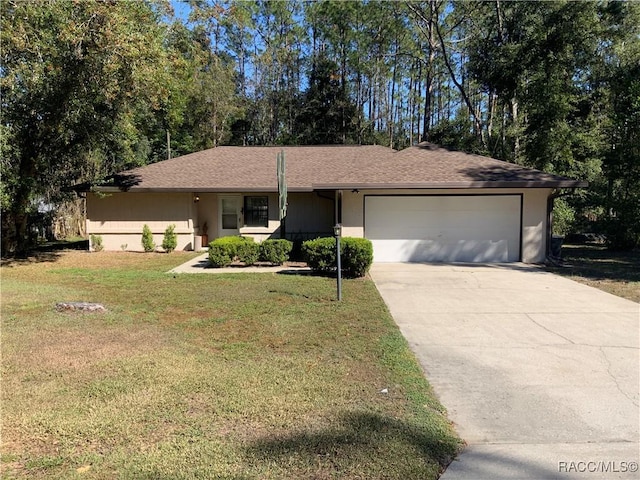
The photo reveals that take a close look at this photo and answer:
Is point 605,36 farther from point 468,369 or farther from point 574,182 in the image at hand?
point 468,369

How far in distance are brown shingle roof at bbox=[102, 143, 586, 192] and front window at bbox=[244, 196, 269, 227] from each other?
836 mm

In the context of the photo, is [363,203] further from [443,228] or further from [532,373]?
[532,373]

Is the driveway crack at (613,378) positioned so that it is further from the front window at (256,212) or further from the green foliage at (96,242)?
the green foliage at (96,242)

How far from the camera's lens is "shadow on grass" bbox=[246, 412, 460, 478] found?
279 centimetres

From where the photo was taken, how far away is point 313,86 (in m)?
31.3

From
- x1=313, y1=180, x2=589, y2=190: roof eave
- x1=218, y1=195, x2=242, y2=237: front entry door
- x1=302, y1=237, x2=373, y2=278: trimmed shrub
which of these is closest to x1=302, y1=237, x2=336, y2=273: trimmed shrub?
x1=302, y1=237, x2=373, y2=278: trimmed shrub

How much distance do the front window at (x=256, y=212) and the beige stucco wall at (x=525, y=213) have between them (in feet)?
15.1

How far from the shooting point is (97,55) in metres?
10.3

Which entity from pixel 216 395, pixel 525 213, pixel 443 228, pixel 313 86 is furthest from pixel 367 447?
pixel 313 86

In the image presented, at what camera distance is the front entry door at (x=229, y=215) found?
53.9 feet

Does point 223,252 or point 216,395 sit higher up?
point 223,252

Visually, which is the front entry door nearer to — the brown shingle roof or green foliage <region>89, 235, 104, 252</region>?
the brown shingle roof

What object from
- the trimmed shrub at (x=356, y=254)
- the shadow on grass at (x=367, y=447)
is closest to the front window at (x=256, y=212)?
the trimmed shrub at (x=356, y=254)

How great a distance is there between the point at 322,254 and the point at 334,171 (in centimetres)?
697
